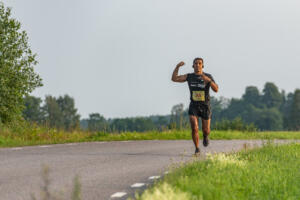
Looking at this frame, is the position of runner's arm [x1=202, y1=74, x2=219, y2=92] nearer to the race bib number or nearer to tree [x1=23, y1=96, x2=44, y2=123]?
the race bib number

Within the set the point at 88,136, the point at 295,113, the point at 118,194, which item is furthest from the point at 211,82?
the point at 295,113

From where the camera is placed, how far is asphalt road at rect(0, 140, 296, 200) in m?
7.10

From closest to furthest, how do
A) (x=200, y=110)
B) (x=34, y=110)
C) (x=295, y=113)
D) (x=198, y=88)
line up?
(x=198, y=88) < (x=200, y=110) < (x=295, y=113) < (x=34, y=110)

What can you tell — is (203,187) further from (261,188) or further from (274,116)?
(274,116)

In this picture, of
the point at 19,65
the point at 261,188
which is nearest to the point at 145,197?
the point at 261,188

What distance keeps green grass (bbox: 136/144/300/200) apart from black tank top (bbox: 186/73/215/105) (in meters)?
2.44

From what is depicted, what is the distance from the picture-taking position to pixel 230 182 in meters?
6.77

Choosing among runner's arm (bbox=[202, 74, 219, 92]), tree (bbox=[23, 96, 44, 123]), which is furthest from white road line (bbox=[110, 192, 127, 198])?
tree (bbox=[23, 96, 44, 123])

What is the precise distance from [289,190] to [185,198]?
8.07ft

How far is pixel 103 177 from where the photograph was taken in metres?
8.43

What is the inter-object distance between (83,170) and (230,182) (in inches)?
147

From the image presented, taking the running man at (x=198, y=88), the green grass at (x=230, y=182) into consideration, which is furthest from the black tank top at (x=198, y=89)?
the green grass at (x=230, y=182)

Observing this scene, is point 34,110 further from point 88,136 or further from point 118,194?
point 118,194

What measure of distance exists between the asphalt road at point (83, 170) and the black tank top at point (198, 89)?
1.59 meters
